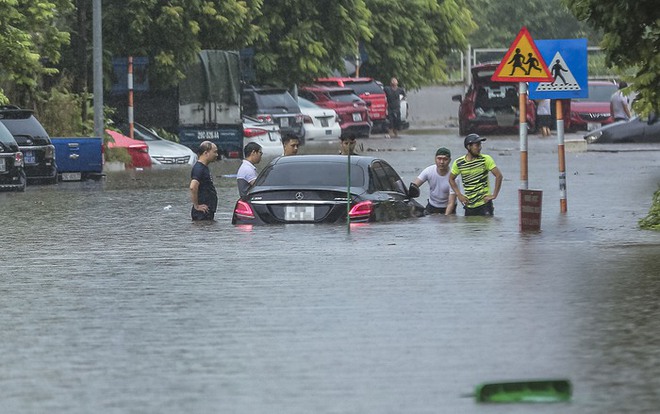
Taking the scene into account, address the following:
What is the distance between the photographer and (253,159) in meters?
23.9

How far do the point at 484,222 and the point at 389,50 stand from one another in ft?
147

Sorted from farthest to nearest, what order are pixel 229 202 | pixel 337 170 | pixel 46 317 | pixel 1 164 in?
pixel 1 164 < pixel 229 202 < pixel 337 170 < pixel 46 317

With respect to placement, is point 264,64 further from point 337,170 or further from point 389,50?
point 337,170

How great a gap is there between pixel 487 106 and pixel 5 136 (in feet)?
92.7

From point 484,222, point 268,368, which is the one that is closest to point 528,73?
point 484,222

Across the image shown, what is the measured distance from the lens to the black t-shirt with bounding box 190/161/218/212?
22.8m

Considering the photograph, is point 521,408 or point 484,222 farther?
point 484,222

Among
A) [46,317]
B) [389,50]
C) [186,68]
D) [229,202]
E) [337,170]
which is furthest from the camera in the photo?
[389,50]

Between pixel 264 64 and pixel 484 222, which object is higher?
pixel 264 64

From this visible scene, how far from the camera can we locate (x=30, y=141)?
1362 inches

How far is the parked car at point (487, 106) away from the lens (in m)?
58.0

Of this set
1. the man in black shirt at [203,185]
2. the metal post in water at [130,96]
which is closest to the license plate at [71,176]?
the metal post in water at [130,96]

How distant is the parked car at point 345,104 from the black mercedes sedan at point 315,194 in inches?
1431

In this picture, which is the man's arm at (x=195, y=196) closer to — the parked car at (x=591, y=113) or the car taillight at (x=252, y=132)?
the car taillight at (x=252, y=132)
